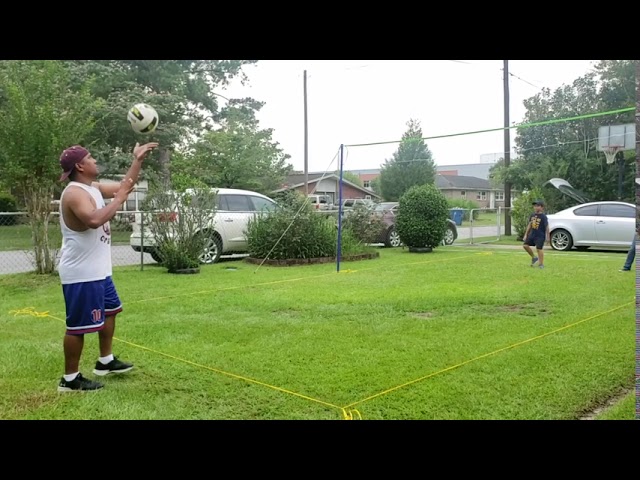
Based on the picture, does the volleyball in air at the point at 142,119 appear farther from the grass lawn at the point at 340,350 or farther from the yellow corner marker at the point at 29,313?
the yellow corner marker at the point at 29,313

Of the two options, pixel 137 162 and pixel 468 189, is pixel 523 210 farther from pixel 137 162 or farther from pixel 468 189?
pixel 468 189

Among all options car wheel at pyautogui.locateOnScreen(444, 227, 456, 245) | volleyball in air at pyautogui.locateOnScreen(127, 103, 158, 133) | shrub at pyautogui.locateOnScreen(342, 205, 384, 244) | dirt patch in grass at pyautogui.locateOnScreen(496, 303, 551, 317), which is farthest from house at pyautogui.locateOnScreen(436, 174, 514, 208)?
volleyball in air at pyautogui.locateOnScreen(127, 103, 158, 133)

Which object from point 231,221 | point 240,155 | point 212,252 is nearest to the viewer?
point 212,252

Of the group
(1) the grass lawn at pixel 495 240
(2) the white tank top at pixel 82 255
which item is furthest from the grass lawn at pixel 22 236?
(1) the grass lawn at pixel 495 240

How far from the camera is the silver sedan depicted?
Result: 43.1 feet

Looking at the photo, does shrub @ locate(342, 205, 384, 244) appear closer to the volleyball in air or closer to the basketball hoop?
the basketball hoop

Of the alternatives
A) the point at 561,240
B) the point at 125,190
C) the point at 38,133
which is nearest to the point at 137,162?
the point at 125,190

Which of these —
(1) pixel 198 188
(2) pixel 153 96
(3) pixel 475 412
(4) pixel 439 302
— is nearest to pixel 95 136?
(2) pixel 153 96

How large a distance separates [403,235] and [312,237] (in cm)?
309

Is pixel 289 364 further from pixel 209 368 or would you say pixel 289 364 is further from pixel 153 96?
pixel 153 96

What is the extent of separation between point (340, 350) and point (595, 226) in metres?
11.2

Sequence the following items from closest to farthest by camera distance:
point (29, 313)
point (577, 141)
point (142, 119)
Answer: point (142, 119) < point (29, 313) < point (577, 141)

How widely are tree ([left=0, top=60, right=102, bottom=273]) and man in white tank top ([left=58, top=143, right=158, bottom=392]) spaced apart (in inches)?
202

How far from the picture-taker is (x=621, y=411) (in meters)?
3.20
